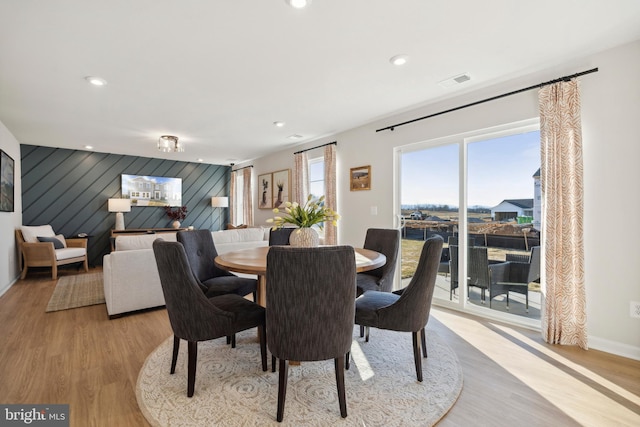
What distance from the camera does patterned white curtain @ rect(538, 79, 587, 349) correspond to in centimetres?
252

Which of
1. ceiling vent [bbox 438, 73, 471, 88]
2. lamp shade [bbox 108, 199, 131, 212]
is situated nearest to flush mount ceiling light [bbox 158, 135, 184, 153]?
lamp shade [bbox 108, 199, 131, 212]

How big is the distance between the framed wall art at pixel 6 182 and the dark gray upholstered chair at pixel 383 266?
16.3 feet

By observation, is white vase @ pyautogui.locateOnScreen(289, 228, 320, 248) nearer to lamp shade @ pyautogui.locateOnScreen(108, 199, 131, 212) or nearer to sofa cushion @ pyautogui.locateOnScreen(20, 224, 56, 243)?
sofa cushion @ pyautogui.locateOnScreen(20, 224, 56, 243)

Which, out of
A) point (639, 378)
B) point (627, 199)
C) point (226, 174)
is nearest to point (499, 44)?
point (627, 199)

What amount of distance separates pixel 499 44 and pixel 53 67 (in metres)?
3.68

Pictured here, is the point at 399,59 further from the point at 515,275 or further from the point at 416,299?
the point at 515,275

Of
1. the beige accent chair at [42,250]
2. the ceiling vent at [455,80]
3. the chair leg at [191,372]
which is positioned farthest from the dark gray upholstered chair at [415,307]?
the beige accent chair at [42,250]

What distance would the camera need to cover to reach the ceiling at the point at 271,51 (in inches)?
75.8

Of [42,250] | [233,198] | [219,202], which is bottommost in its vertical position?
[42,250]

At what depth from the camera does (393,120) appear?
4102mm

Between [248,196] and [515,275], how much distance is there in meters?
5.65

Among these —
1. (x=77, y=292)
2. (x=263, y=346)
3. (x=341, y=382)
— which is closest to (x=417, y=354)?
(x=341, y=382)

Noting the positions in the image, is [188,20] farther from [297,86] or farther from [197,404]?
[197,404]

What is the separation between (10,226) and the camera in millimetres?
4723
